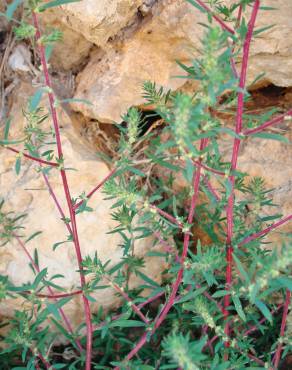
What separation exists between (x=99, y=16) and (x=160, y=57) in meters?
0.39

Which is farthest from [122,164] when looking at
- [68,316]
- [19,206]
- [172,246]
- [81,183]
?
[68,316]

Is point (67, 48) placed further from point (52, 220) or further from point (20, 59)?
point (52, 220)

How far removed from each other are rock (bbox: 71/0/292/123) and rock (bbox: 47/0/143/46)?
0.29 feet

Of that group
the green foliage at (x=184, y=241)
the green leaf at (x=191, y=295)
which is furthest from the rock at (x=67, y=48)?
the green leaf at (x=191, y=295)

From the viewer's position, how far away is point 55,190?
2664mm

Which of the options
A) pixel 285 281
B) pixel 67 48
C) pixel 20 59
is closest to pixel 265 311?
pixel 285 281

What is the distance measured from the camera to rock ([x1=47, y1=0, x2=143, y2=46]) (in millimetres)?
2344

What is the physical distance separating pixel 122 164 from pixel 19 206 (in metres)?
0.99

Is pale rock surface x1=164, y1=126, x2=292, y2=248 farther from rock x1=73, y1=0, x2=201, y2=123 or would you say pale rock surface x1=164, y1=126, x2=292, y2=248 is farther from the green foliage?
rock x1=73, y1=0, x2=201, y2=123

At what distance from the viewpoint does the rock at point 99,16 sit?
2.34 metres

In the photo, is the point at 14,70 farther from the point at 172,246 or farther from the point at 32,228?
the point at 172,246

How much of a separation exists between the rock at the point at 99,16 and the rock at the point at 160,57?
0.09m

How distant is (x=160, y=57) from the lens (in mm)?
2576

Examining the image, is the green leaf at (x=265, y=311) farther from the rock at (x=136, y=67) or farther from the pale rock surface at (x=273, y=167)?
the rock at (x=136, y=67)
